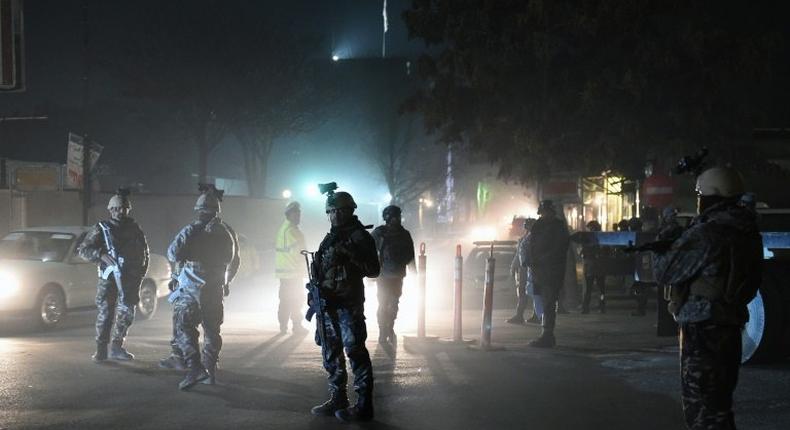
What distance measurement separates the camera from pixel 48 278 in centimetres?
1460

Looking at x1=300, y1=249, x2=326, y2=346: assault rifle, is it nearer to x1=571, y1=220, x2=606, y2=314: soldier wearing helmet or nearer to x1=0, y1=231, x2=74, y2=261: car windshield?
x1=0, y1=231, x2=74, y2=261: car windshield

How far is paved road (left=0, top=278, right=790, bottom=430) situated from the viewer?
7.66 meters

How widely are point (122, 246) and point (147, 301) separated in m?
5.96

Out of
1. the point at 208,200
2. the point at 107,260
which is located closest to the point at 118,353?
the point at 107,260

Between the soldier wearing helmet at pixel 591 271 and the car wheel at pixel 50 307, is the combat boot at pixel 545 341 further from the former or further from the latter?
the car wheel at pixel 50 307

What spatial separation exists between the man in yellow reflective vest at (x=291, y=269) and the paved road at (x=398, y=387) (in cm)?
63

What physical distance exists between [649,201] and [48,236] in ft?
35.7

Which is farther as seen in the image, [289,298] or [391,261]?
[289,298]

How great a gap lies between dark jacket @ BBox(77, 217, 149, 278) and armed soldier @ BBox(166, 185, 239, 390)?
157cm

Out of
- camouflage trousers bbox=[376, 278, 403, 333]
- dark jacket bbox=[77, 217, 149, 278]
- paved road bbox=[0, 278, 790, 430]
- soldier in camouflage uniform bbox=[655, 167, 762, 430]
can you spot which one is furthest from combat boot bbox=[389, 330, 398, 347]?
soldier in camouflage uniform bbox=[655, 167, 762, 430]

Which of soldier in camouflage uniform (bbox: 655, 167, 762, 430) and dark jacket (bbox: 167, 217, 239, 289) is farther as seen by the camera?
dark jacket (bbox: 167, 217, 239, 289)

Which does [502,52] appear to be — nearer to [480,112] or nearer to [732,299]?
[480,112]

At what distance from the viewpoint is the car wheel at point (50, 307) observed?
1430cm

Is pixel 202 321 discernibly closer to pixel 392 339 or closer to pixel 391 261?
pixel 391 261
